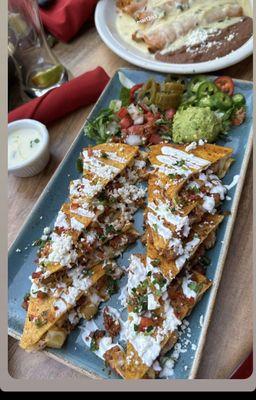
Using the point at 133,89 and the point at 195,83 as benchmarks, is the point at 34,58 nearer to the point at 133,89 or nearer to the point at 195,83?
the point at 133,89

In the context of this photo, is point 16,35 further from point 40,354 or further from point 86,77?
point 40,354

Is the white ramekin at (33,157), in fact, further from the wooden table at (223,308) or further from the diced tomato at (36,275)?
the diced tomato at (36,275)

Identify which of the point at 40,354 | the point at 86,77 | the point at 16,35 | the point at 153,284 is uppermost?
the point at 16,35

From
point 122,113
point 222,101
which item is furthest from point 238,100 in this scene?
point 122,113

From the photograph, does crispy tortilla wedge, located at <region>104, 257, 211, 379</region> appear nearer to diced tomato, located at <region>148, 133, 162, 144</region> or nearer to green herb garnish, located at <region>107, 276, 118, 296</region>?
green herb garnish, located at <region>107, 276, 118, 296</region>


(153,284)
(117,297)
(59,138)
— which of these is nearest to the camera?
(153,284)

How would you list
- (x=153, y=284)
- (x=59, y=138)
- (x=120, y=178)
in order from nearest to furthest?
1. (x=153, y=284)
2. (x=120, y=178)
3. (x=59, y=138)

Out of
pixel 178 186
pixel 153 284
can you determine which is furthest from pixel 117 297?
pixel 178 186
